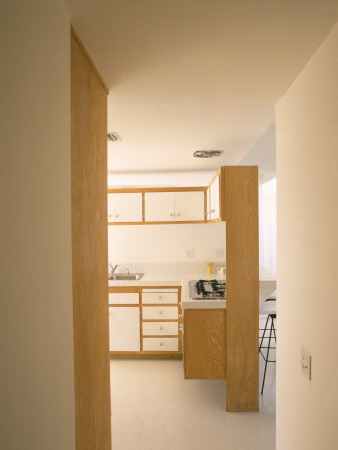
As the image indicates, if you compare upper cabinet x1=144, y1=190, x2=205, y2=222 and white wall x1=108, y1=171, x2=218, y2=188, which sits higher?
white wall x1=108, y1=171, x2=218, y2=188

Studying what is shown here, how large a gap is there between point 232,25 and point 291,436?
74.3 inches

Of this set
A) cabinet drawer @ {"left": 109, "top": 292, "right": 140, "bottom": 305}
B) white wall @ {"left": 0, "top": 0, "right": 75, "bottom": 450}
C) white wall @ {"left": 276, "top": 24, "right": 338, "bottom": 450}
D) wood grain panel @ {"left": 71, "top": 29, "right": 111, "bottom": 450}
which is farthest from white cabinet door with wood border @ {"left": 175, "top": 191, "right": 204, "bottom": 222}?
white wall @ {"left": 0, "top": 0, "right": 75, "bottom": 450}

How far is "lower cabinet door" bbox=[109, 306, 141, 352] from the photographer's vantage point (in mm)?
3475

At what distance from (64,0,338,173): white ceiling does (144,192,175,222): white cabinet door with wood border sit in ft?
5.57

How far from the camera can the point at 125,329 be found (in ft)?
11.4

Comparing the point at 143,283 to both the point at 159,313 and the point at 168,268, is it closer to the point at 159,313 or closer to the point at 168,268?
the point at 159,313

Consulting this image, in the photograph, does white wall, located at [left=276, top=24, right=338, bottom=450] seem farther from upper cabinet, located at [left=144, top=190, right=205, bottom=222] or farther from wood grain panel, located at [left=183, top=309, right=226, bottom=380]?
upper cabinet, located at [left=144, top=190, right=205, bottom=222]

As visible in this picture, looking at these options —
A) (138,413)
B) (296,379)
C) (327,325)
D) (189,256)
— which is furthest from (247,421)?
(189,256)

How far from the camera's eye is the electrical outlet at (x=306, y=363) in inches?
49.6

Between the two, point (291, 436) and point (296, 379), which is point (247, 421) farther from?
point (296, 379)

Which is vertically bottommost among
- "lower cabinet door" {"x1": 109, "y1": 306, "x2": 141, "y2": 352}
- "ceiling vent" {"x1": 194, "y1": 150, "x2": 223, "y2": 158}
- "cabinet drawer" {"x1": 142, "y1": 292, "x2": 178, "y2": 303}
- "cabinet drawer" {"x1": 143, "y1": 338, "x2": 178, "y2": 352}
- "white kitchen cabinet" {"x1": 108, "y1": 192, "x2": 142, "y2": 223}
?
"cabinet drawer" {"x1": 143, "y1": 338, "x2": 178, "y2": 352}

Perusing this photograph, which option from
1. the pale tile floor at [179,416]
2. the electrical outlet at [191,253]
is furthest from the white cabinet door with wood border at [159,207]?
the pale tile floor at [179,416]

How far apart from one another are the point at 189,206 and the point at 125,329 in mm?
1740

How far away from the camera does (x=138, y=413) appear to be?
2.50m
